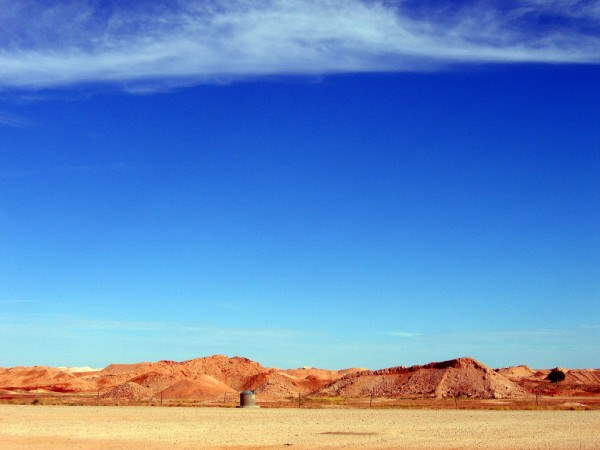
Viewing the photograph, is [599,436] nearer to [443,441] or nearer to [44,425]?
[443,441]

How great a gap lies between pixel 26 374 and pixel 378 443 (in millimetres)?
138983

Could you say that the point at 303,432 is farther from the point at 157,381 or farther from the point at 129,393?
the point at 157,381

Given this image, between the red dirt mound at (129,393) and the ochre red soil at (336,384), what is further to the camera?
the red dirt mound at (129,393)

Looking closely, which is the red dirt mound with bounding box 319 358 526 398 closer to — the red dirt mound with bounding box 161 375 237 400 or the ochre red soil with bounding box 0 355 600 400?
the ochre red soil with bounding box 0 355 600 400

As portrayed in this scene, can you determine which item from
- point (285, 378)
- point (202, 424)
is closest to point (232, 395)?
point (285, 378)

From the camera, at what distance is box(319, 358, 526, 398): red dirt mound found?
8481 cm

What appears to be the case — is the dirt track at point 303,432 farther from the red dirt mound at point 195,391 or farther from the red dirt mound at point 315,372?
the red dirt mound at point 315,372

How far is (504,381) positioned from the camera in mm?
87938

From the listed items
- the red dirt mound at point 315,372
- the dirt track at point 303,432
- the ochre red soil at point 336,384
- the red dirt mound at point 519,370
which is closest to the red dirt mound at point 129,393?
the ochre red soil at point 336,384

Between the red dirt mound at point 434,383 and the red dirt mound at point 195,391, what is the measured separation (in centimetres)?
1306

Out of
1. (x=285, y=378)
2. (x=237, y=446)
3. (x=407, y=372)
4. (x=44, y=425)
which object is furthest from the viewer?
(x=285, y=378)

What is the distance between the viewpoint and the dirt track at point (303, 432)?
1119 inches

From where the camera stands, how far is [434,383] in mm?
88500

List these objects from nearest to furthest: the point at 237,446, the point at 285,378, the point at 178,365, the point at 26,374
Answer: the point at 237,446 < the point at 285,378 < the point at 178,365 < the point at 26,374
